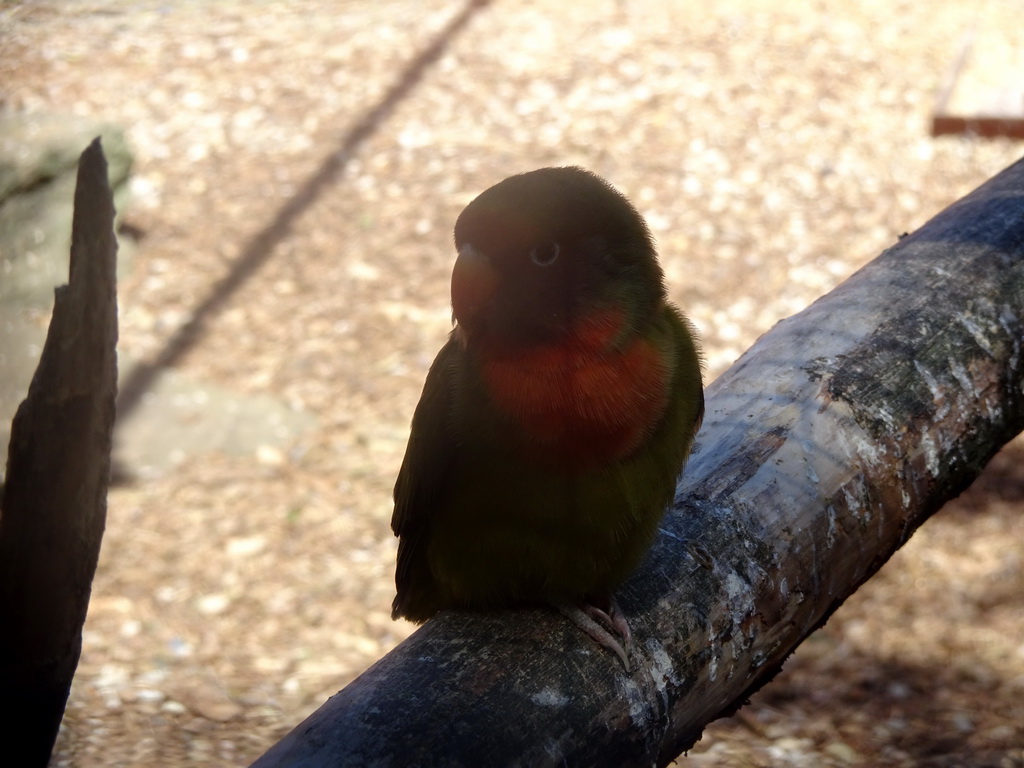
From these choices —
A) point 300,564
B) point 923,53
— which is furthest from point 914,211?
point 300,564

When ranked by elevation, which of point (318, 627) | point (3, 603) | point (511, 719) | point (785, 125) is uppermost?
point (511, 719)

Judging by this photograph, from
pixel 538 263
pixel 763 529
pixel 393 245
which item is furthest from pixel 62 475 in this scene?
pixel 393 245

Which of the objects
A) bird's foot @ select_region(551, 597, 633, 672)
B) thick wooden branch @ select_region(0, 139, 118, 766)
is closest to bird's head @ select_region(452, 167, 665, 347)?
bird's foot @ select_region(551, 597, 633, 672)

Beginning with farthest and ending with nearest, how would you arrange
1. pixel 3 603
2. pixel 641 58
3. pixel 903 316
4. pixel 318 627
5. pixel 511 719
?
pixel 641 58 → pixel 318 627 → pixel 903 316 → pixel 3 603 → pixel 511 719

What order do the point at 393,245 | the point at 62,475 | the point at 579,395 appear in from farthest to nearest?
the point at 393,245
the point at 62,475
the point at 579,395

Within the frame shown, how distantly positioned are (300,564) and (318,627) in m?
0.36

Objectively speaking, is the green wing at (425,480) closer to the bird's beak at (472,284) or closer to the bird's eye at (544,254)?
the bird's beak at (472,284)

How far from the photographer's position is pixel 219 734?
3422mm

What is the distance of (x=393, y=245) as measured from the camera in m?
6.07

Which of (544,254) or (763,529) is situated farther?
(763,529)

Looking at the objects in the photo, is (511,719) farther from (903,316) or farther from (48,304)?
(48,304)

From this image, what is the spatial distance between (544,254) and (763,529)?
77 cm

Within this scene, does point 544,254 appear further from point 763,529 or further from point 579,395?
point 763,529

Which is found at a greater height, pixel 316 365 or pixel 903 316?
pixel 903 316
